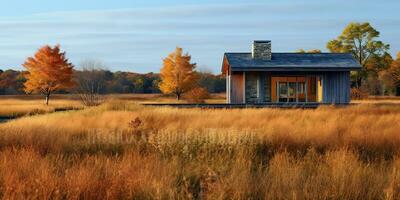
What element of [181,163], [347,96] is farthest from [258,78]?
[181,163]

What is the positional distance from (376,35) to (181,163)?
152 feet

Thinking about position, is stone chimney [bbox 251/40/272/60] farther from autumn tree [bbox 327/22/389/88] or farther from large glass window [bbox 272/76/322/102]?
autumn tree [bbox 327/22/389/88]

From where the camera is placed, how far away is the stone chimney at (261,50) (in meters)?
27.6

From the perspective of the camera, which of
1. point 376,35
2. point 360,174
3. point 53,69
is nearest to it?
point 360,174

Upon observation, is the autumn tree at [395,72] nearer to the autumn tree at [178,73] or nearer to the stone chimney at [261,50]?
the autumn tree at [178,73]

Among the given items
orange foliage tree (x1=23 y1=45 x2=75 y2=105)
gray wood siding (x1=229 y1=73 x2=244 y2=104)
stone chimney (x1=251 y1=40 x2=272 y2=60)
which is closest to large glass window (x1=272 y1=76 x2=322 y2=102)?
stone chimney (x1=251 y1=40 x2=272 y2=60)

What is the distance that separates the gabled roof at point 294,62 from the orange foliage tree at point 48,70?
1881cm

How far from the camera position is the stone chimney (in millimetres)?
27625

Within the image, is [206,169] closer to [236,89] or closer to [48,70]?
[236,89]

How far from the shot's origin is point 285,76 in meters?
27.8

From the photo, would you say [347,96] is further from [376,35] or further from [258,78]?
[376,35]

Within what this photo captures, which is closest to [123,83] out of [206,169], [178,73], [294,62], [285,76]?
[178,73]

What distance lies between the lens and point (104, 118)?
16.0 meters

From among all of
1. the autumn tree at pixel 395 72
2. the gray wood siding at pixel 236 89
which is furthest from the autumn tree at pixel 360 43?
the gray wood siding at pixel 236 89
